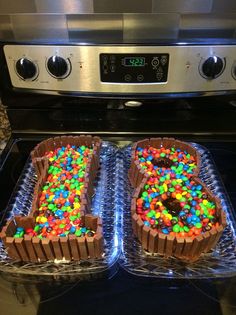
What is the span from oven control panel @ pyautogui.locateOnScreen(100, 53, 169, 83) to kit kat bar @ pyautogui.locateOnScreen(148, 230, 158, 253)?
1.13 ft

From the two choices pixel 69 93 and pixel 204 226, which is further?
pixel 69 93

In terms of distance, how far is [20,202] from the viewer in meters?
0.68

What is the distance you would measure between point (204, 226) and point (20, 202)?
1.23 ft

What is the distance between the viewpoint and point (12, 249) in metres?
0.56

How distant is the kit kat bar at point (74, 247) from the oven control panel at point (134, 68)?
36cm

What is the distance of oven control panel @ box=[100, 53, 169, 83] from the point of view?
0.69 meters

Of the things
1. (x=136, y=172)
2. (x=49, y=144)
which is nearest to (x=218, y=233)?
(x=136, y=172)

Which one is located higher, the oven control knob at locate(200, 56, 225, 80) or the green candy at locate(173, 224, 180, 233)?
the oven control knob at locate(200, 56, 225, 80)

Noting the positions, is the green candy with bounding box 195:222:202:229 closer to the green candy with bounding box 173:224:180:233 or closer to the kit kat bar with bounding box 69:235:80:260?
the green candy with bounding box 173:224:180:233

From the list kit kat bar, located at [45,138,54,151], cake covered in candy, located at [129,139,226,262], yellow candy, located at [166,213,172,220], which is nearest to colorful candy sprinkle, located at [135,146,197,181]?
cake covered in candy, located at [129,139,226,262]

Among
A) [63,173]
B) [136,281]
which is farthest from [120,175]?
[136,281]

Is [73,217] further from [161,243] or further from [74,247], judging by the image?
[161,243]

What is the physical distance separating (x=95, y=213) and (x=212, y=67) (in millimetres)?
399

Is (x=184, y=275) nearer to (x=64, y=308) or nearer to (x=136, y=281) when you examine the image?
(x=136, y=281)
